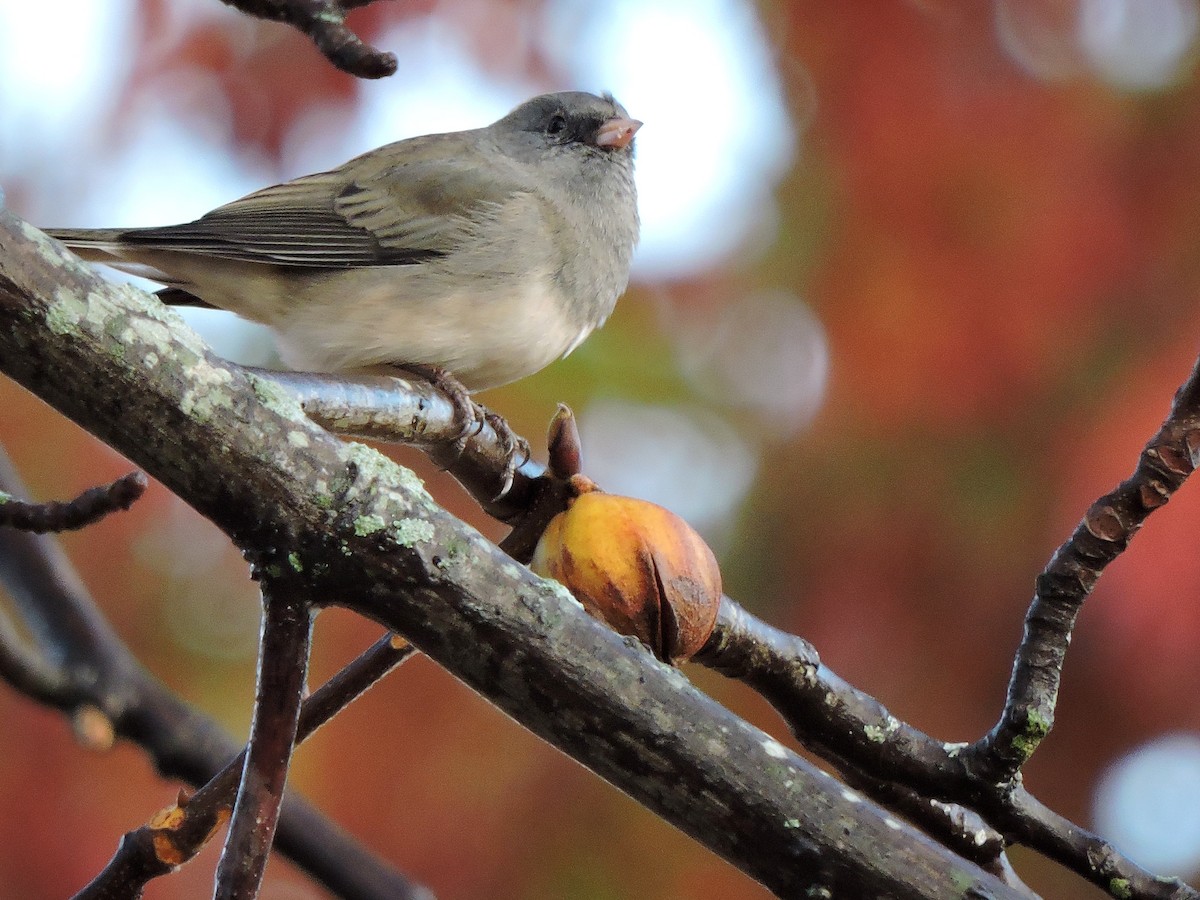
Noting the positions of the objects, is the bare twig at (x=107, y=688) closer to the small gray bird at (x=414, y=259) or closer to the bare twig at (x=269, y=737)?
the bare twig at (x=269, y=737)

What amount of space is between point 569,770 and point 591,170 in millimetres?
1601

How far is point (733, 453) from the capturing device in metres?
3.59

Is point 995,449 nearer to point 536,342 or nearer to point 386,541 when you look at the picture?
point 536,342

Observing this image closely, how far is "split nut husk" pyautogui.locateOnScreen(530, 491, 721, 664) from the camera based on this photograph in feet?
4.57

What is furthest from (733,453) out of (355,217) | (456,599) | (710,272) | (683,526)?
(456,599)

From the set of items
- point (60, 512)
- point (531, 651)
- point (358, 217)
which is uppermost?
point (358, 217)

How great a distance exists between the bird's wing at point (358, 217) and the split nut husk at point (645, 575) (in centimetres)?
149

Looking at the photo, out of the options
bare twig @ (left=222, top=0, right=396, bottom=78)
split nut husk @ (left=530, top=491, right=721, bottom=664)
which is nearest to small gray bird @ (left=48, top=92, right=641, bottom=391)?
split nut husk @ (left=530, top=491, right=721, bottom=664)

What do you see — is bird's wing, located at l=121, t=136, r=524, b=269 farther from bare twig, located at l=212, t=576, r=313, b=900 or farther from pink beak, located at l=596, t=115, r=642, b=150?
bare twig, located at l=212, t=576, r=313, b=900

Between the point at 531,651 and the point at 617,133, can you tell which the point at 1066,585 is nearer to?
the point at 531,651

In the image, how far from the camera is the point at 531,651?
105 cm

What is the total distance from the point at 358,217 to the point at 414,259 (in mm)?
240

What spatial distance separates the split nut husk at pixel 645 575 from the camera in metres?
1.39

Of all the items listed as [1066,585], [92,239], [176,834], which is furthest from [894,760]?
[92,239]
